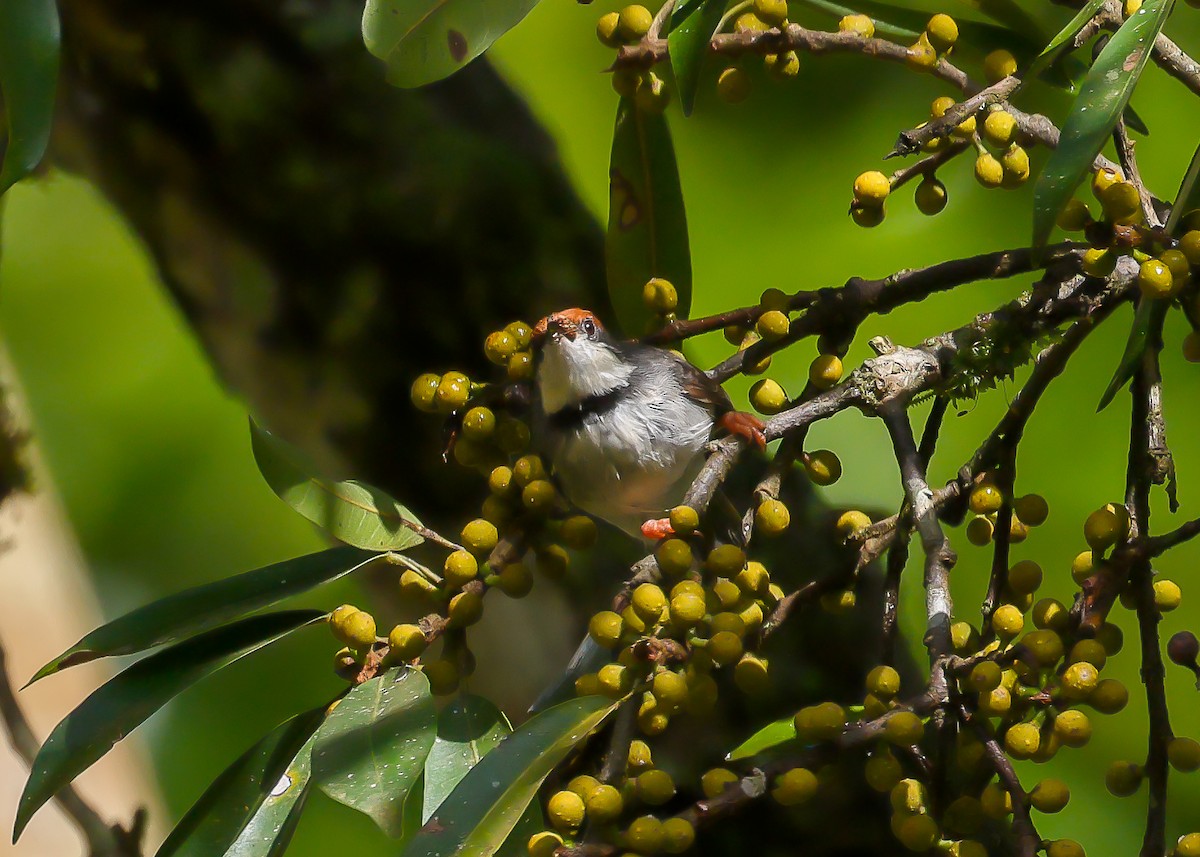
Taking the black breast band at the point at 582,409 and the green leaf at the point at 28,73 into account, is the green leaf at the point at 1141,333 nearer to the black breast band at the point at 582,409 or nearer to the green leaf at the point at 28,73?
the black breast band at the point at 582,409

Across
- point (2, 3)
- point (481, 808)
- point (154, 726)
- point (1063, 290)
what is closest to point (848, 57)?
point (1063, 290)

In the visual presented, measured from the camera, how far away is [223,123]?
1.16m

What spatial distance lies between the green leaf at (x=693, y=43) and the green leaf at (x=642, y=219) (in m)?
0.20

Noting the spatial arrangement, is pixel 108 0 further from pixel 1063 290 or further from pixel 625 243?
pixel 1063 290

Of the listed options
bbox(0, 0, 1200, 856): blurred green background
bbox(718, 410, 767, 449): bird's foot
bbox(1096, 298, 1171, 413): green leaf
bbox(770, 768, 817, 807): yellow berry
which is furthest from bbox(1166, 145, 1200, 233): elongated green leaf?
bbox(0, 0, 1200, 856): blurred green background

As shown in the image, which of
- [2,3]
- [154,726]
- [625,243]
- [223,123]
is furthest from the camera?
[154,726]

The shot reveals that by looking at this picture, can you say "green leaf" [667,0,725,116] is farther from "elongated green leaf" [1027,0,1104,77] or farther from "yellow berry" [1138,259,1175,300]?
"yellow berry" [1138,259,1175,300]

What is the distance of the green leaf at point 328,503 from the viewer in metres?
0.84

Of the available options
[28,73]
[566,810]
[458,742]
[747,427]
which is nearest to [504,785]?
[566,810]

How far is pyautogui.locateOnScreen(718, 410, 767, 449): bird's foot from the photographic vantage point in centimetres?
73

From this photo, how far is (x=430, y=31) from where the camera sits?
0.70 metres

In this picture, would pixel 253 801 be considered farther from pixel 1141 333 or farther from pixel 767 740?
pixel 1141 333

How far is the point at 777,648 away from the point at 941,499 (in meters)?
0.41

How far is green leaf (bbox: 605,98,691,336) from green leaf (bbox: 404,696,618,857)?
0.44 m
